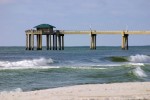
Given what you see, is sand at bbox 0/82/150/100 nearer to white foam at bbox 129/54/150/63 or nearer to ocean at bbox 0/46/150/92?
ocean at bbox 0/46/150/92

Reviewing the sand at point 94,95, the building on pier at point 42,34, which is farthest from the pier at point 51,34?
the sand at point 94,95

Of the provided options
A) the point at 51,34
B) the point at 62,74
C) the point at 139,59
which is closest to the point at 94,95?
the point at 62,74

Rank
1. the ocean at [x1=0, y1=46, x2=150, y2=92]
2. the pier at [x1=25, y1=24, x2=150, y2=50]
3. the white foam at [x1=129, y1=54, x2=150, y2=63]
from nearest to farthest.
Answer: the ocean at [x1=0, y1=46, x2=150, y2=92]
the white foam at [x1=129, y1=54, x2=150, y2=63]
the pier at [x1=25, y1=24, x2=150, y2=50]

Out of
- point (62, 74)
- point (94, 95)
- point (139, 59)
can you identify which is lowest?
point (139, 59)

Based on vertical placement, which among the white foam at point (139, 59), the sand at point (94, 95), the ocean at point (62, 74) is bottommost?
the white foam at point (139, 59)

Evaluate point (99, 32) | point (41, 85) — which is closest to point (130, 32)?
point (99, 32)

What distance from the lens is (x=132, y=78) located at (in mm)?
23172

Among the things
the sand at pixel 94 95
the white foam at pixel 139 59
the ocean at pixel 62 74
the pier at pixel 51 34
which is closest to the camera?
the sand at pixel 94 95

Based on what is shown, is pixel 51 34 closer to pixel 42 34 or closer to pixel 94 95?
pixel 42 34

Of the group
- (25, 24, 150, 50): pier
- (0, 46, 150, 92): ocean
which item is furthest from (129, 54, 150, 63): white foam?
(25, 24, 150, 50): pier

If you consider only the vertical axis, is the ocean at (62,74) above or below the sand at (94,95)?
below

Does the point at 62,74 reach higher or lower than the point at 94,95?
lower

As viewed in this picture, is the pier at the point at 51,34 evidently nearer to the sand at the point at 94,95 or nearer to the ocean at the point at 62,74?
the ocean at the point at 62,74

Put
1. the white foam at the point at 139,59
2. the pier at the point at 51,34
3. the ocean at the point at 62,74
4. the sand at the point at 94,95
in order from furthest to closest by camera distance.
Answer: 1. the pier at the point at 51,34
2. the white foam at the point at 139,59
3. the ocean at the point at 62,74
4. the sand at the point at 94,95
